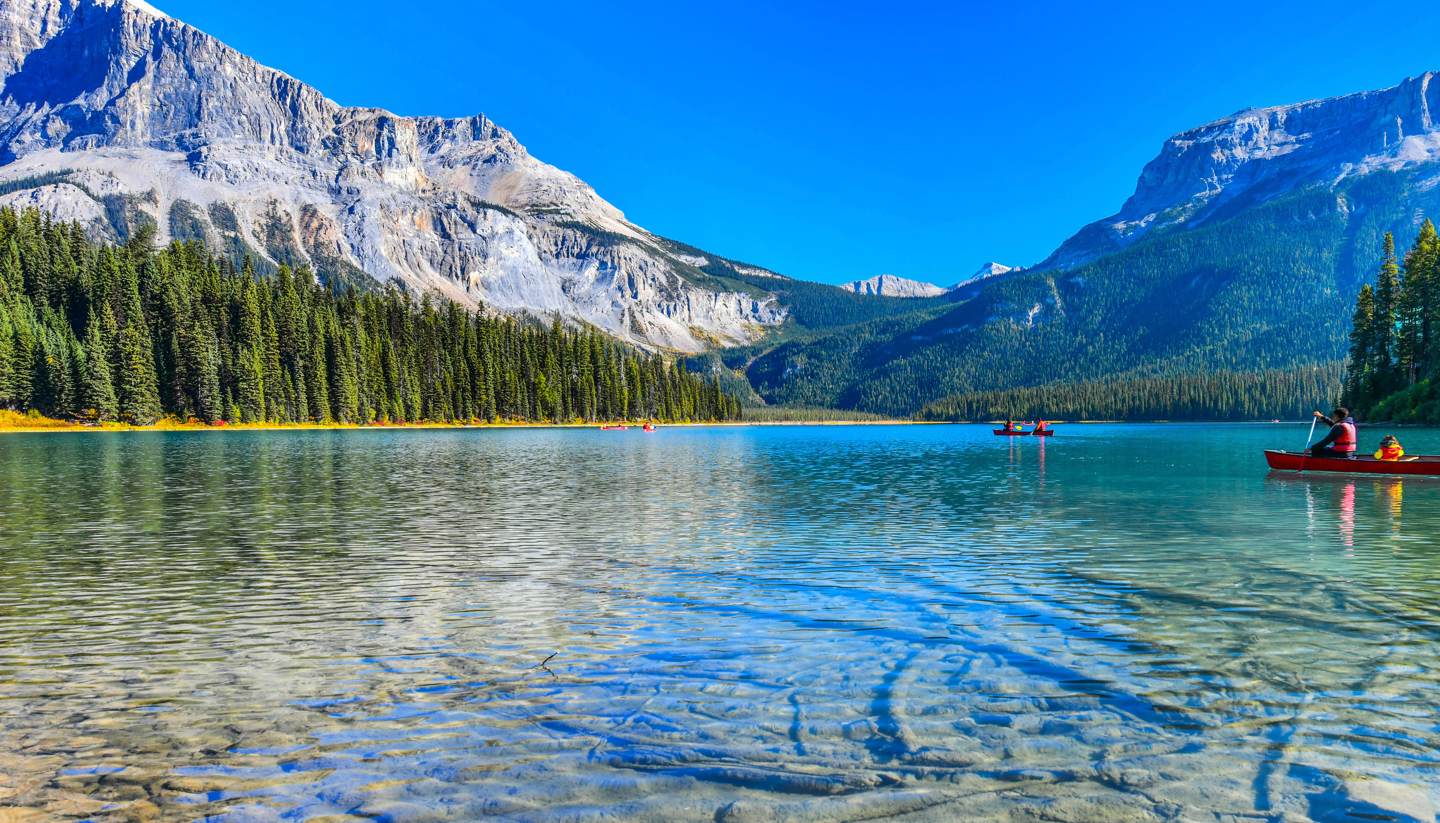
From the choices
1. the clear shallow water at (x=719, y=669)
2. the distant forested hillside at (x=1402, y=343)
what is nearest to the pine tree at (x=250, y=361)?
the clear shallow water at (x=719, y=669)

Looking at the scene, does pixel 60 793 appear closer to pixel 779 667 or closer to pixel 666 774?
pixel 666 774

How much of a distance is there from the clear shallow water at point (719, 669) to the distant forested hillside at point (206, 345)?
104 metres

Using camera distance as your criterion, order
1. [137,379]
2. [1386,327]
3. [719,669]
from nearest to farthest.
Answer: [719,669] < [1386,327] < [137,379]

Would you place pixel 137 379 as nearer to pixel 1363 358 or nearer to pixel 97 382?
pixel 97 382

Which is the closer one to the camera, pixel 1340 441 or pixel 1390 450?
pixel 1390 450

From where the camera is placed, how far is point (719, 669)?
1066cm

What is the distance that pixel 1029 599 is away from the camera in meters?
15.0

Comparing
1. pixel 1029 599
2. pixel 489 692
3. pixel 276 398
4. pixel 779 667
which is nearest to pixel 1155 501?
pixel 1029 599

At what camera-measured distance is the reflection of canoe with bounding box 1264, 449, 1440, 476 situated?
120ft

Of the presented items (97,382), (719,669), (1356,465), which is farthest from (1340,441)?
(97,382)

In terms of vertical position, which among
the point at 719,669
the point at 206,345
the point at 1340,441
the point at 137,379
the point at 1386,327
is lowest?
the point at 719,669

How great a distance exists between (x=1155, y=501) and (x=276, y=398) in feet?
446

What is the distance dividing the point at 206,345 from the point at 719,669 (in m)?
136

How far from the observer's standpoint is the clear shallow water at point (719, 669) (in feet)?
23.0
